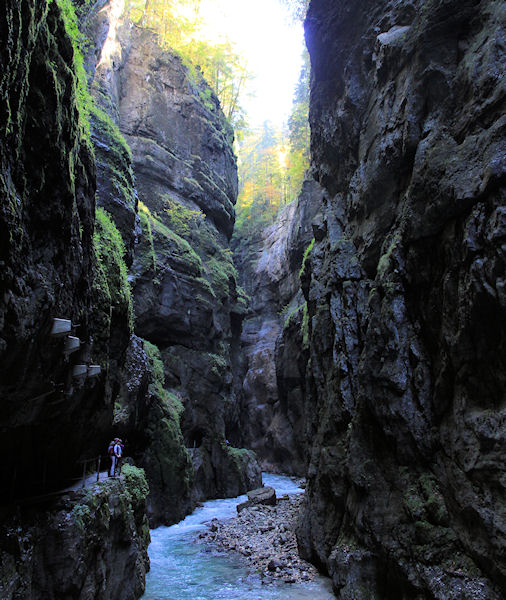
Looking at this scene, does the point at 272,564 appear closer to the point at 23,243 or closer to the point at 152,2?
the point at 23,243

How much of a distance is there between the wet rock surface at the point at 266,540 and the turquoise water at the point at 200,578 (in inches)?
17.3

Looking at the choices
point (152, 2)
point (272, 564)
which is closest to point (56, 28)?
point (272, 564)

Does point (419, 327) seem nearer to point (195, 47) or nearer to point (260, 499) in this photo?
point (260, 499)

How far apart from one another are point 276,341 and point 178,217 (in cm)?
1376

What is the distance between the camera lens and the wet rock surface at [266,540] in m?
11.4

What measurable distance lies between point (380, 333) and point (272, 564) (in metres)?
7.30

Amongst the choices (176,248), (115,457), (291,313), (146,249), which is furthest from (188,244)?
(115,457)

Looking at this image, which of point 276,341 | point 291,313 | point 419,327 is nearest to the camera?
point 419,327

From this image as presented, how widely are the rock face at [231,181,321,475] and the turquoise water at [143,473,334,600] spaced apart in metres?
13.0

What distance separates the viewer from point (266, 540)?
47.6ft

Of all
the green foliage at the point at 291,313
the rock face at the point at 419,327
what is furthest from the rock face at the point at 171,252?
the rock face at the point at 419,327

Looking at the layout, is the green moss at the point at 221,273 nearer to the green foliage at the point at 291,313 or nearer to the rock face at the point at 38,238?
the green foliage at the point at 291,313

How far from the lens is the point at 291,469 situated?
32.6 m

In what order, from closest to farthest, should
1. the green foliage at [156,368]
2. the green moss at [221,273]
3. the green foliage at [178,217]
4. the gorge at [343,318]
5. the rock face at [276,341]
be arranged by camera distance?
the gorge at [343,318] < the green foliage at [156,368] < the green foliage at [178,217] < the green moss at [221,273] < the rock face at [276,341]
